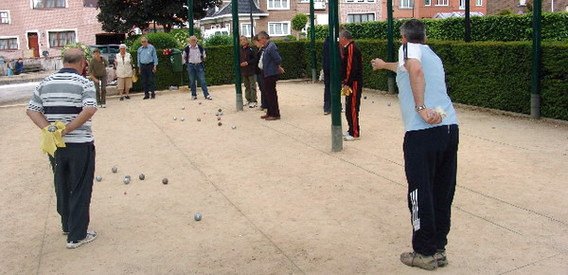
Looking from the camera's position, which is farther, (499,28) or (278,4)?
(278,4)

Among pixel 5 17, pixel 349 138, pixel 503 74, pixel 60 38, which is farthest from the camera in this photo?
pixel 60 38

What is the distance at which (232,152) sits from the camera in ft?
30.9

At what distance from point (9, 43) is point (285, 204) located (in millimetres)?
48094

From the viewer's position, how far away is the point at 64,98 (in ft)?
17.1

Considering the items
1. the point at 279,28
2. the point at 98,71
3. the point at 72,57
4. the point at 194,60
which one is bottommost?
the point at 98,71

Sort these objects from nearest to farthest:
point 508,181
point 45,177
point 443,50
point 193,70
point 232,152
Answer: point 508,181
point 45,177
point 232,152
point 443,50
point 193,70

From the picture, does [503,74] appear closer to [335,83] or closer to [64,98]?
[335,83]

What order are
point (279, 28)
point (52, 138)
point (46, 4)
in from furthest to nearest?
point (279, 28) < point (46, 4) < point (52, 138)

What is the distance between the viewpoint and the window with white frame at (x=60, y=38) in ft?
163

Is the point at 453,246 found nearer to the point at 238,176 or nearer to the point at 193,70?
the point at 238,176

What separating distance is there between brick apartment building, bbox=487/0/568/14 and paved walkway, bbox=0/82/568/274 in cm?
3263

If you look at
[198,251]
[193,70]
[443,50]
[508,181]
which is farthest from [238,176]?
[193,70]

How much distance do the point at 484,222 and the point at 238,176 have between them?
334cm

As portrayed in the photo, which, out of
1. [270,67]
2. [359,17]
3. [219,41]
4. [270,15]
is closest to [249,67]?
[270,67]
